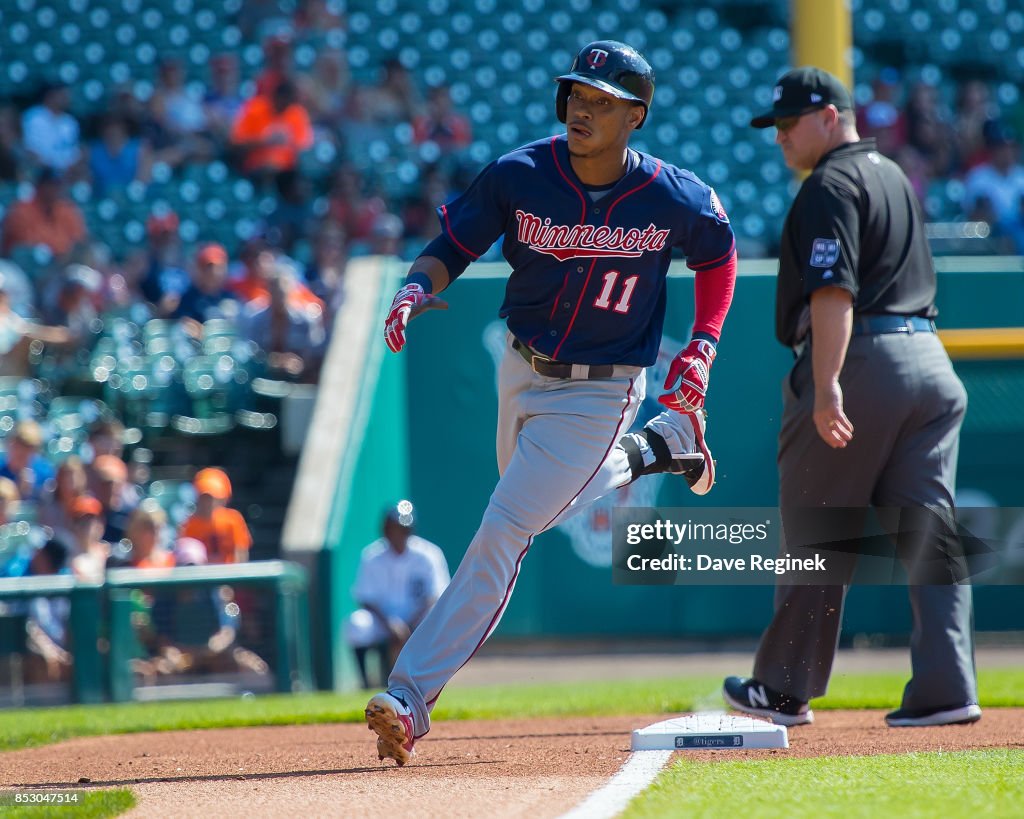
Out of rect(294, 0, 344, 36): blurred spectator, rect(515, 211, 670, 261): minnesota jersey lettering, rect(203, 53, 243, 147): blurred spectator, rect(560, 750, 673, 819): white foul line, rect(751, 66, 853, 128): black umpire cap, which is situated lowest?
rect(560, 750, 673, 819): white foul line

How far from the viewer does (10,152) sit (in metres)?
13.0

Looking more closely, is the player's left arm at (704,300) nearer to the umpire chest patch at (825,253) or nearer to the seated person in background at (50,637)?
the umpire chest patch at (825,253)

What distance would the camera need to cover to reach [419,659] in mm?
3812

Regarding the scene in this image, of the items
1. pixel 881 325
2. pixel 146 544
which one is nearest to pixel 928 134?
pixel 146 544

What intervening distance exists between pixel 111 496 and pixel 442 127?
541cm

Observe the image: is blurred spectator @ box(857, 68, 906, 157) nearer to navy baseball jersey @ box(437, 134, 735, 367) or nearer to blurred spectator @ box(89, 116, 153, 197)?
blurred spectator @ box(89, 116, 153, 197)

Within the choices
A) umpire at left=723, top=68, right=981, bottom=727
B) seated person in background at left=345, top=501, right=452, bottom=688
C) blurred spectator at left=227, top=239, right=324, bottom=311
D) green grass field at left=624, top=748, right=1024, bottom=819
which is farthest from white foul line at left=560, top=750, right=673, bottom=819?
blurred spectator at left=227, top=239, right=324, bottom=311

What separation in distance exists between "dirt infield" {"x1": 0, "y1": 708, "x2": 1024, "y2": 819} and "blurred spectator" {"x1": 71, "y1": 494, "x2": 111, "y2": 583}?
2.96 metres

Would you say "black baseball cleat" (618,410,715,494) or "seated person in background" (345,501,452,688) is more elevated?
"black baseball cleat" (618,410,715,494)

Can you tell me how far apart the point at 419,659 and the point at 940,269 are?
662 centimetres

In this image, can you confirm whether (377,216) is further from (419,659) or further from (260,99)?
(419,659)

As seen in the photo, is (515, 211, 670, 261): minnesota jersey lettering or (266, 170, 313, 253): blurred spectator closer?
(515, 211, 670, 261): minnesota jersey lettering

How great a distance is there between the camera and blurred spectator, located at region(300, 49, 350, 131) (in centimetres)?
1295

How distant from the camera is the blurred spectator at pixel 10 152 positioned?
12891 mm
